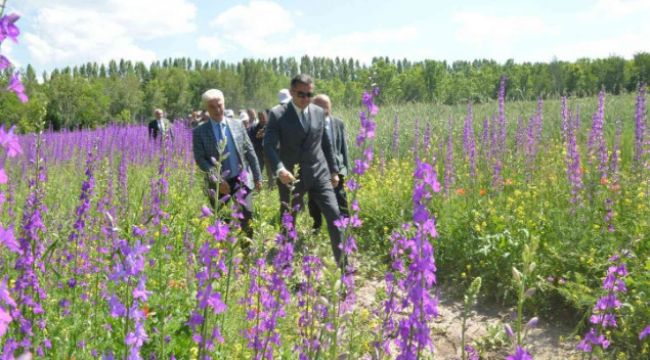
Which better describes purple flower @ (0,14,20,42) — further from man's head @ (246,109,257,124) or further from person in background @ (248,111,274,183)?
man's head @ (246,109,257,124)

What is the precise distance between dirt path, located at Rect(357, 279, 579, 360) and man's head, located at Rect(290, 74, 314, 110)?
1954mm

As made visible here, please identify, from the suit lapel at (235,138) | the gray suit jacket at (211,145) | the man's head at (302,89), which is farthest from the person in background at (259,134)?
the man's head at (302,89)

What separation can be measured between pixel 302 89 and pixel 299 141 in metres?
0.52

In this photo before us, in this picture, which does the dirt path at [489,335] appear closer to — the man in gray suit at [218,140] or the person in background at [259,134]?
the man in gray suit at [218,140]

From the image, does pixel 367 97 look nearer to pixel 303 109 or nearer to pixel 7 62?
pixel 7 62

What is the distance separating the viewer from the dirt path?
417 cm

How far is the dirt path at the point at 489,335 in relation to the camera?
4.17 meters

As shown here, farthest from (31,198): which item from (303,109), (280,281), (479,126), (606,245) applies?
(479,126)

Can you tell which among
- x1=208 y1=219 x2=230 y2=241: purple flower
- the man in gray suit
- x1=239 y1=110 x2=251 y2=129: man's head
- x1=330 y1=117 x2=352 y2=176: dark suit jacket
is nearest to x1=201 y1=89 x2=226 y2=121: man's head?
the man in gray suit

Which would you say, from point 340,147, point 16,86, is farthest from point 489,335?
point 16,86

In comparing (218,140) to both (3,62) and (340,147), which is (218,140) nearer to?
(340,147)

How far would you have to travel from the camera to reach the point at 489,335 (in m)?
4.29

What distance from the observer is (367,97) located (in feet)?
7.73

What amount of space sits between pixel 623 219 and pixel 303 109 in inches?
140
